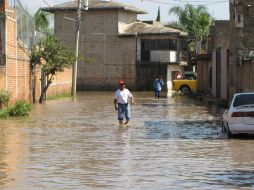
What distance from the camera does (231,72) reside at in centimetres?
4372

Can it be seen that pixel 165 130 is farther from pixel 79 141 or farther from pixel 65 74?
pixel 65 74

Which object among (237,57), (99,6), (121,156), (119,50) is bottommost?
(121,156)

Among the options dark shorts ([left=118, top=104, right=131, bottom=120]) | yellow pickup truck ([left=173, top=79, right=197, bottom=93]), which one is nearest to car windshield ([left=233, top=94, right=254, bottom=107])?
dark shorts ([left=118, top=104, right=131, bottom=120])

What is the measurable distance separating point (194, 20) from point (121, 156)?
80202 mm

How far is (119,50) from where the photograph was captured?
7900cm

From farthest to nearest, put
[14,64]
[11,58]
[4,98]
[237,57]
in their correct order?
[237,57]
[14,64]
[11,58]
[4,98]

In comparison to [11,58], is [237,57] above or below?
above

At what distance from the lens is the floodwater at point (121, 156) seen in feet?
42.9

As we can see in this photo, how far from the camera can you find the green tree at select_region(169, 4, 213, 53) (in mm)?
94738

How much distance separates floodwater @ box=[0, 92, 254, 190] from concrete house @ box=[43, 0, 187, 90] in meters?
48.6

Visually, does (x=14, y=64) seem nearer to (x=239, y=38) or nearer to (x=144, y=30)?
(x=239, y=38)

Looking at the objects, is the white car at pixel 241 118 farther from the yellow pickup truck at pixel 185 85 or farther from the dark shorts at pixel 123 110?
the yellow pickup truck at pixel 185 85

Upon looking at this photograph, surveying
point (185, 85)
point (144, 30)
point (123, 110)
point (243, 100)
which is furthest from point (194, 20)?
point (243, 100)

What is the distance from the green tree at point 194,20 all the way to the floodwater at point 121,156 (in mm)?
65622
